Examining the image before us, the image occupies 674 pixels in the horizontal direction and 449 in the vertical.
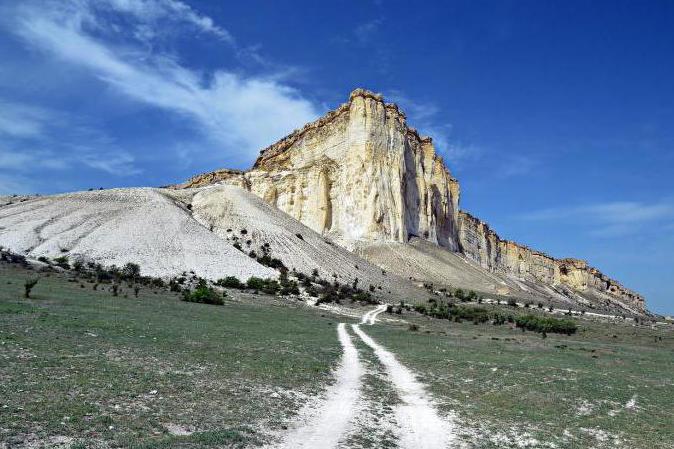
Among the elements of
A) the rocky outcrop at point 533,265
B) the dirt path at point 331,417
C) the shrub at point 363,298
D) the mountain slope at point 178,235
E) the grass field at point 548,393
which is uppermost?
the rocky outcrop at point 533,265

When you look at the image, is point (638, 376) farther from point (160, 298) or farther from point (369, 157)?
point (369, 157)

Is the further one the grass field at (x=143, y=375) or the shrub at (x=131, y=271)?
the shrub at (x=131, y=271)

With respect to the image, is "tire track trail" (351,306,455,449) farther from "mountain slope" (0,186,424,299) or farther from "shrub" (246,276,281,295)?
"mountain slope" (0,186,424,299)

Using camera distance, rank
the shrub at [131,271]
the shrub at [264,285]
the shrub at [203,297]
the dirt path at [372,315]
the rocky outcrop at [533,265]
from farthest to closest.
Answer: the rocky outcrop at [533,265], the shrub at [264,285], the shrub at [131,271], the dirt path at [372,315], the shrub at [203,297]

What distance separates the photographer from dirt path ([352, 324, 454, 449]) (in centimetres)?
1028

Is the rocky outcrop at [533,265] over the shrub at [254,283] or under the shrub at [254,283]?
over

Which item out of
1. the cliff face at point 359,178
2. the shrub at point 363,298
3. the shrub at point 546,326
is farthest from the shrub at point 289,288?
the cliff face at point 359,178

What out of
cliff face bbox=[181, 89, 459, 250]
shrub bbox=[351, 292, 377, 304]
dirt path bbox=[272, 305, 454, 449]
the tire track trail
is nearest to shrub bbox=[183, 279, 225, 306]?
shrub bbox=[351, 292, 377, 304]

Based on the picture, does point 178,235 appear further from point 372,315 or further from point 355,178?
point 355,178

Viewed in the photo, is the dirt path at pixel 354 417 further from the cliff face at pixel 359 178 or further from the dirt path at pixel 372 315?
the cliff face at pixel 359 178

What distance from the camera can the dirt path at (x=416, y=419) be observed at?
10284 millimetres

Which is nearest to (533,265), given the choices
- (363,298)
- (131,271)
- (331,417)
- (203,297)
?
(363,298)

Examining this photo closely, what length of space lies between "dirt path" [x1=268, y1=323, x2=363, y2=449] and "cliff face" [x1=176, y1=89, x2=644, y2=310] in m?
76.2

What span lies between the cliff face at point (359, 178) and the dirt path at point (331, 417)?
76.2 m
